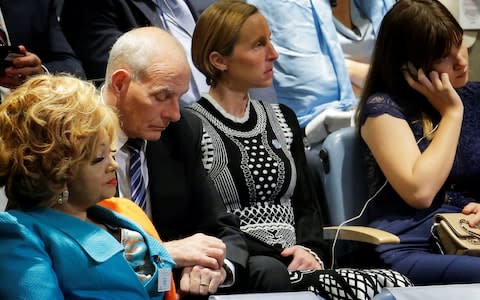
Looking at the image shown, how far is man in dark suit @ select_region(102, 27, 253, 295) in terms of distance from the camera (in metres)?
2.36

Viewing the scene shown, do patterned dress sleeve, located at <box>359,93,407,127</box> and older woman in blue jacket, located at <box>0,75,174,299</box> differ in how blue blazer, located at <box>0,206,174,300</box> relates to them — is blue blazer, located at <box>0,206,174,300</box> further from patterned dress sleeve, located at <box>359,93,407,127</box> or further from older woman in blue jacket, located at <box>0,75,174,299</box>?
patterned dress sleeve, located at <box>359,93,407,127</box>

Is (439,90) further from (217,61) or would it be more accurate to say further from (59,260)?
(59,260)

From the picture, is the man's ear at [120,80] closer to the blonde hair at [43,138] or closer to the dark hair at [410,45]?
the blonde hair at [43,138]

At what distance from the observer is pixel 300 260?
2703 millimetres

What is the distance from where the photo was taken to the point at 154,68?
→ 236 centimetres

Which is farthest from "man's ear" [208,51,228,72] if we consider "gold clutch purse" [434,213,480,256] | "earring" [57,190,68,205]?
"earring" [57,190,68,205]

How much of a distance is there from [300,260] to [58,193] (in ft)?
3.26

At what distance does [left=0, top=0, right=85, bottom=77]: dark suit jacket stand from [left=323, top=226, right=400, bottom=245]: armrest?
0.89 m

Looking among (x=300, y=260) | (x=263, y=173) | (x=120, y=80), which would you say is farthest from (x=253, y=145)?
(x=120, y=80)

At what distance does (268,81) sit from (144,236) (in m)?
1.08

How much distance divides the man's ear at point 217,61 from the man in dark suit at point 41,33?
0.40 m

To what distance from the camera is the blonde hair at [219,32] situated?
293 centimetres

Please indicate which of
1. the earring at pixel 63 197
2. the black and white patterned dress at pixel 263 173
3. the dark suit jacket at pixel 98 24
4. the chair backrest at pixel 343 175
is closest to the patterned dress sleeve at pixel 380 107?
the chair backrest at pixel 343 175

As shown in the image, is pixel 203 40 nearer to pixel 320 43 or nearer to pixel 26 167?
pixel 320 43
